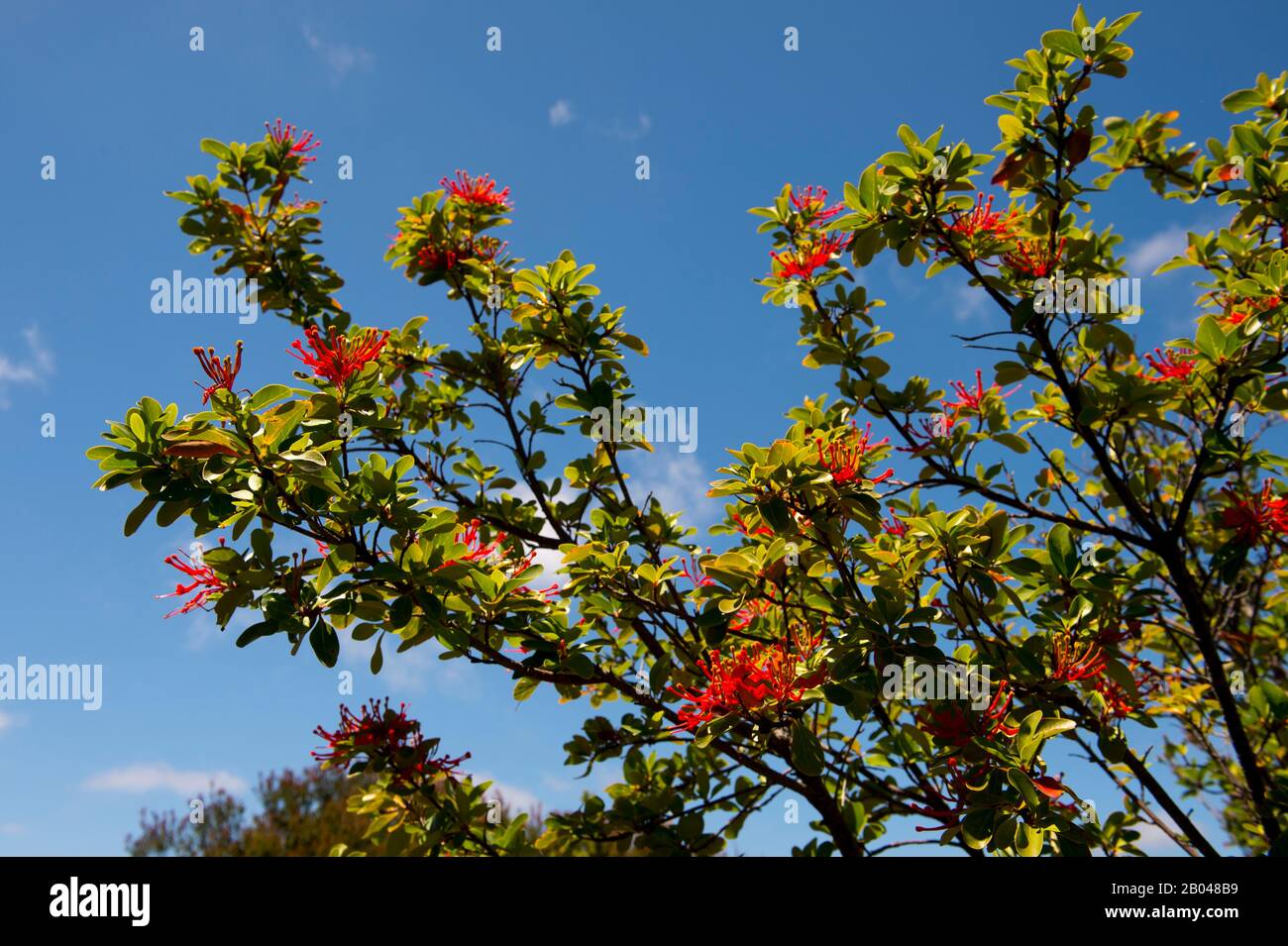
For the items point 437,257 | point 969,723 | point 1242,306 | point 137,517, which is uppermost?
point 437,257

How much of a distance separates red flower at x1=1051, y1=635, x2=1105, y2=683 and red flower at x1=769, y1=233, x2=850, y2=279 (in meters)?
1.98

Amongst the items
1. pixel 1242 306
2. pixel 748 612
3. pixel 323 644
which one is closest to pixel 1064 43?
pixel 1242 306

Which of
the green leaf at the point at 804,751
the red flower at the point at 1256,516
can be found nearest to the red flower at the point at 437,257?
the green leaf at the point at 804,751

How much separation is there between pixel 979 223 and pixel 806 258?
2.66ft

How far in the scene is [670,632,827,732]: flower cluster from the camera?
8.88 feet

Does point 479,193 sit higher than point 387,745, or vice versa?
point 479,193

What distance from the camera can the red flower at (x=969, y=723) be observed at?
271cm

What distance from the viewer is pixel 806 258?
13.5 feet

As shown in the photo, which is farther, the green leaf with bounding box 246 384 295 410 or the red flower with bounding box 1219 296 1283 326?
the red flower with bounding box 1219 296 1283 326

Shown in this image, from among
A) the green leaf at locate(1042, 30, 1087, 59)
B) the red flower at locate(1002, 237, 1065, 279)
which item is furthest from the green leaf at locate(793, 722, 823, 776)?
the green leaf at locate(1042, 30, 1087, 59)

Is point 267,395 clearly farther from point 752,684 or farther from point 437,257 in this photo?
point 437,257

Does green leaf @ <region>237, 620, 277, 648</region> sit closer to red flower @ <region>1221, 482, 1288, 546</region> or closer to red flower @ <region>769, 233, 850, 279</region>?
red flower @ <region>769, 233, 850, 279</region>
